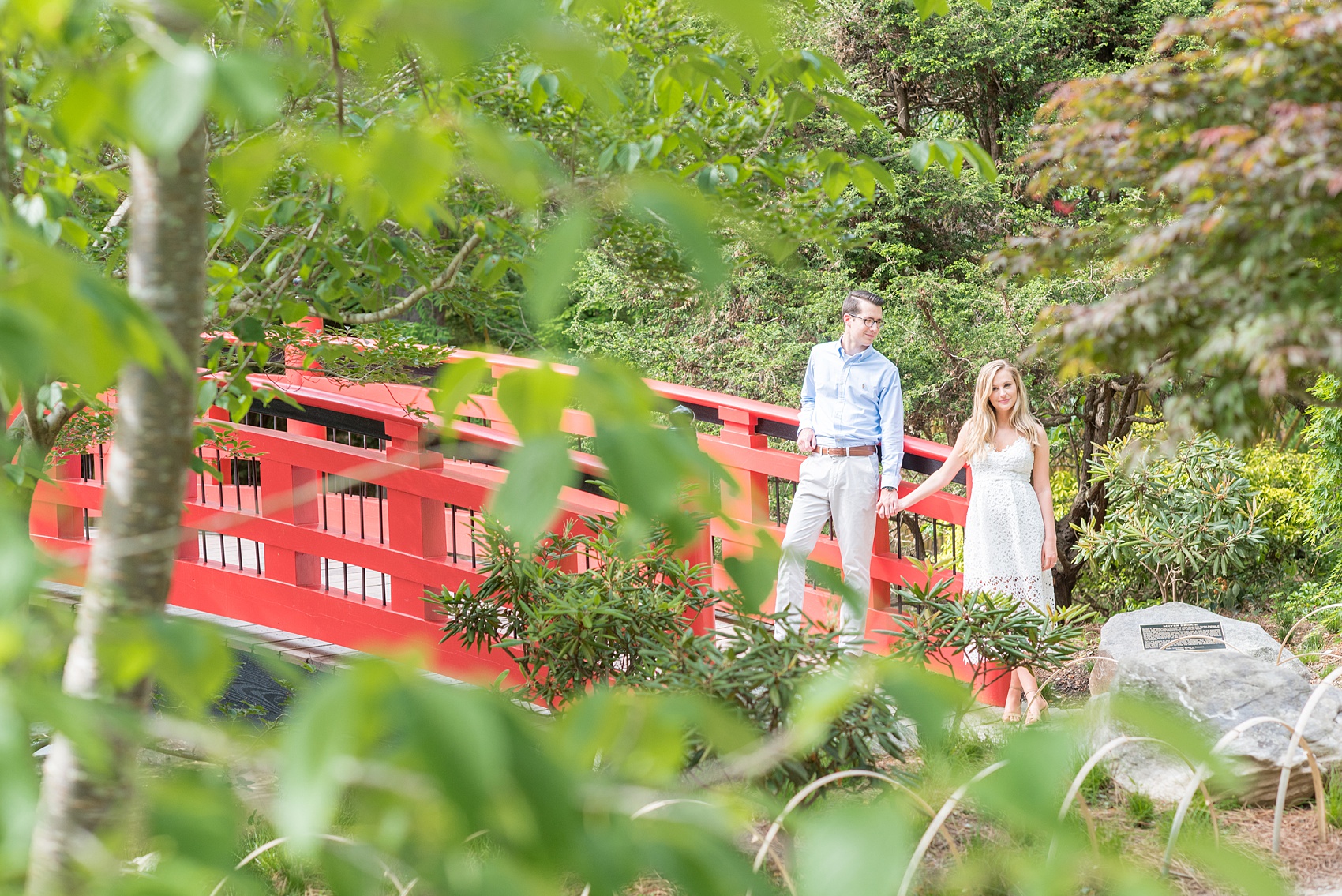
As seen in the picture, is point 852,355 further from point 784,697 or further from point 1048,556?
point 784,697

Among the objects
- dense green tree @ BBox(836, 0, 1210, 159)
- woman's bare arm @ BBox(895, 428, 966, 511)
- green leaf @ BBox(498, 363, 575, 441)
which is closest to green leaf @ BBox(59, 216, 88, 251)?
green leaf @ BBox(498, 363, 575, 441)

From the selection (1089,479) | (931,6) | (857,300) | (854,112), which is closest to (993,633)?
(857,300)

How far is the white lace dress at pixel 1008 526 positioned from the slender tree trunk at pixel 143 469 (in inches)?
161

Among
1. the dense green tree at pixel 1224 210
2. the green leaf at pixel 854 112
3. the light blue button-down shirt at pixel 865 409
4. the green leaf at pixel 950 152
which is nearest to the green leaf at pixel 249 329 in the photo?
the green leaf at pixel 854 112

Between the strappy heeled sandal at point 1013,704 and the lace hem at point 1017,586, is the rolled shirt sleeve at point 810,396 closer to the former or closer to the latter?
the lace hem at point 1017,586

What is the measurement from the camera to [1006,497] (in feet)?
15.4

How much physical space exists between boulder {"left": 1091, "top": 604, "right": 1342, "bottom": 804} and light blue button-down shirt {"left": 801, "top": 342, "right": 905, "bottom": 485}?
1338 millimetres

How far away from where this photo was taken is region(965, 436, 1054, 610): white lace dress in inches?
185

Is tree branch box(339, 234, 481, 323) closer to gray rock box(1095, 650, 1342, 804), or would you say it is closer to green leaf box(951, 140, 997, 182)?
green leaf box(951, 140, 997, 182)

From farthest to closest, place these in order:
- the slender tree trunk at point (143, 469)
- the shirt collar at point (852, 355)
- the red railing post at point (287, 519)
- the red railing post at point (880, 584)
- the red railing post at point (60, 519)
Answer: the red railing post at point (60, 519), the red railing post at point (287, 519), the red railing post at point (880, 584), the shirt collar at point (852, 355), the slender tree trunk at point (143, 469)

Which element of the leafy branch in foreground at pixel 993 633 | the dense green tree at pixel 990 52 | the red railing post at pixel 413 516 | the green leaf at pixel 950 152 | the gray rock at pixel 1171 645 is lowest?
the gray rock at pixel 1171 645

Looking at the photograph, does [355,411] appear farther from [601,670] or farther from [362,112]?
[362,112]

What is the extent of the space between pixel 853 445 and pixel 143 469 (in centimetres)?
413

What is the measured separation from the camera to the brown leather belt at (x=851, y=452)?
492 centimetres
